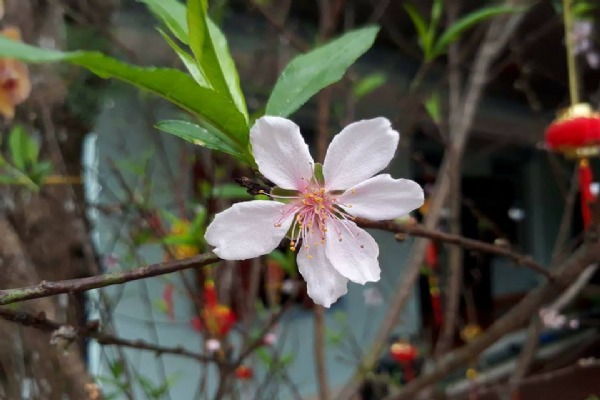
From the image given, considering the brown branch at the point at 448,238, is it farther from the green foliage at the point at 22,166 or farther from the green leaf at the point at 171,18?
the green foliage at the point at 22,166

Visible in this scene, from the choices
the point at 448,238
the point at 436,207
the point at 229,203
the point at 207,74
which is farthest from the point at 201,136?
the point at 229,203

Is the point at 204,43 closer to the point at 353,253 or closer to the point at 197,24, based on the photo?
the point at 197,24

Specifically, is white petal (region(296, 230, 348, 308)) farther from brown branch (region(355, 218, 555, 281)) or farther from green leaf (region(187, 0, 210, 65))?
green leaf (region(187, 0, 210, 65))

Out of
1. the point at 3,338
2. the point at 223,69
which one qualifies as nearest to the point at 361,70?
the point at 3,338

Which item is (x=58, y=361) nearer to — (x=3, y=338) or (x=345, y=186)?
(x=3, y=338)

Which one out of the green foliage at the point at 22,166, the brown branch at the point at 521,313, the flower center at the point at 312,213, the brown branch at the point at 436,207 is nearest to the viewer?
the flower center at the point at 312,213

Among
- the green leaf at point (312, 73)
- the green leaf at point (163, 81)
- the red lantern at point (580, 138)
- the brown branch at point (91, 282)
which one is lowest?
the brown branch at point (91, 282)

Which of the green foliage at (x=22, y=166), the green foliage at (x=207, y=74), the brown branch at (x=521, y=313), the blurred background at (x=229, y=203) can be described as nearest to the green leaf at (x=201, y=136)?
the green foliage at (x=207, y=74)

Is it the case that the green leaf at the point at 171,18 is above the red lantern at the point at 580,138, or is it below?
below

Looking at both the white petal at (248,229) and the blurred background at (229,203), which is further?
the blurred background at (229,203)
